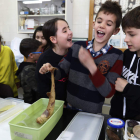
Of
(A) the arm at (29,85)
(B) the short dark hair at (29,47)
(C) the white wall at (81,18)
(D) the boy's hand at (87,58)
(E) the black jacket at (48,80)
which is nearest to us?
(D) the boy's hand at (87,58)

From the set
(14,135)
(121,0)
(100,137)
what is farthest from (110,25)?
(121,0)

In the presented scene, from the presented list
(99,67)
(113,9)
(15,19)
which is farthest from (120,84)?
(15,19)

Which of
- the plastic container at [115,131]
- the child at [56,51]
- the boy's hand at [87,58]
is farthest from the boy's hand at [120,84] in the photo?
the child at [56,51]

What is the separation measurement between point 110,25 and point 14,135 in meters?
0.82

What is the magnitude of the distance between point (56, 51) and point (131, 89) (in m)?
0.67

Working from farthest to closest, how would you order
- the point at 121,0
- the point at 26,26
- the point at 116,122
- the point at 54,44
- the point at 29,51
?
the point at 26,26 → the point at 121,0 → the point at 29,51 → the point at 54,44 → the point at 116,122

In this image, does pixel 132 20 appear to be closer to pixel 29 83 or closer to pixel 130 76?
pixel 130 76

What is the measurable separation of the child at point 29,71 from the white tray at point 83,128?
2.18 ft

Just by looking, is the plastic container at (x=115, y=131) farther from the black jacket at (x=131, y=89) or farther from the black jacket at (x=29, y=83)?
the black jacket at (x=29, y=83)

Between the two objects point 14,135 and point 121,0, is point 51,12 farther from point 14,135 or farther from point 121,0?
point 14,135

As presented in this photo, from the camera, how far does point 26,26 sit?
264cm

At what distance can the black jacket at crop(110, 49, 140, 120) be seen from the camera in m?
0.83

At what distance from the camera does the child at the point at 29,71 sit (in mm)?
1385

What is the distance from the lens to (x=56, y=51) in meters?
1.21
